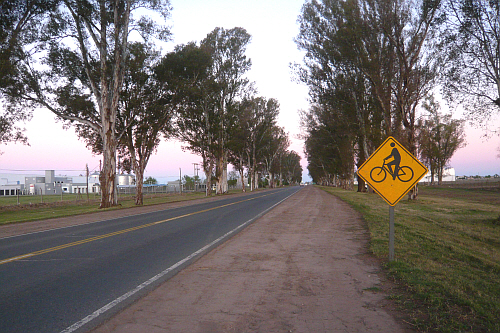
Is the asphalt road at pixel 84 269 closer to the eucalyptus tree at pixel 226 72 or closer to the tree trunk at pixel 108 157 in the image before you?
the tree trunk at pixel 108 157

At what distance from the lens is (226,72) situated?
162 ft

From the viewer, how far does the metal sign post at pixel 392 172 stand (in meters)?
7.45

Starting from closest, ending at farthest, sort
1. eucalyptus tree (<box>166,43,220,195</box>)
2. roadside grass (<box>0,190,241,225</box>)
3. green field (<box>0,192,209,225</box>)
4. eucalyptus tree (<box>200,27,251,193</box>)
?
roadside grass (<box>0,190,241,225</box>), green field (<box>0,192,209,225</box>), eucalyptus tree (<box>166,43,220,195</box>), eucalyptus tree (<box>200,27,251,193</box>)

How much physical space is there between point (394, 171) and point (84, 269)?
6.37 m

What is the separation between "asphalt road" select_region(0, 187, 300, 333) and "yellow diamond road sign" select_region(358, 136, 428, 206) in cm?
424

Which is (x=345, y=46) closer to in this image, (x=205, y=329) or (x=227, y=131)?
(x=227, y=131)

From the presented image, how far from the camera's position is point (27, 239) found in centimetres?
1188

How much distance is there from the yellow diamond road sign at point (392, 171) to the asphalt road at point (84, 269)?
167 inches

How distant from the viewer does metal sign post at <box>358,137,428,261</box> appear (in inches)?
293

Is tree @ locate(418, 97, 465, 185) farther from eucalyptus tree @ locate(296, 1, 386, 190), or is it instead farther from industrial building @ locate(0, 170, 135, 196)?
industrial building @ locate(0, 170, 135, 196)

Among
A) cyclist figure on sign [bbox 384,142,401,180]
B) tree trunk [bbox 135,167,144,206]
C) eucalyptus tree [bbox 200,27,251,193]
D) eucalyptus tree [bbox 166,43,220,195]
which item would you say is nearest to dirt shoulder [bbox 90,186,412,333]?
cyclist figure on sign [bbox 384,142,401,180]

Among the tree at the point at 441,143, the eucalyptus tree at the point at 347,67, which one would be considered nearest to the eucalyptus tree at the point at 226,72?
the eucalyptus tree at the point at 347,67

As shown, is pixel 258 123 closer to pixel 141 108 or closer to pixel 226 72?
pixel 226 72

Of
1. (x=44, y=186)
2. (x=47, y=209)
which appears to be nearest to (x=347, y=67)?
(x=47, y=209)
